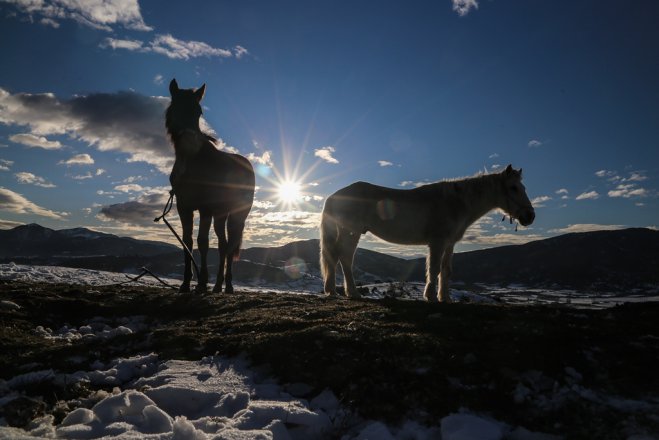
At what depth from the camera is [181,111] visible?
9.73 m

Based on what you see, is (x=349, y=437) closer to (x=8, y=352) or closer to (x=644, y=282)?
(x=8, y=352)

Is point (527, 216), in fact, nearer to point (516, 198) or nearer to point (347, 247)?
point (516, 198)

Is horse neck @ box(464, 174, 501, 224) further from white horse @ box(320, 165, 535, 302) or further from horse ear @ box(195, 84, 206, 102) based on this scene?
horse ear @ box(195, 84, 206, 102)

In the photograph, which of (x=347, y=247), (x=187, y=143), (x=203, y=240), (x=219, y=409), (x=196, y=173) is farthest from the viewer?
(x=347, y=247)

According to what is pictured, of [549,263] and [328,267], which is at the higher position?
[549,263]

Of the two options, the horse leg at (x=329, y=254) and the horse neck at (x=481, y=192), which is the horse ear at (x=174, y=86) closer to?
the horse leg at (x=329, y=254)

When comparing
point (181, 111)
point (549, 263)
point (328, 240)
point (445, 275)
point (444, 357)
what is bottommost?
point (444, 357)

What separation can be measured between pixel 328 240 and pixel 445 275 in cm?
348

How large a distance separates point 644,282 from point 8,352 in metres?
116

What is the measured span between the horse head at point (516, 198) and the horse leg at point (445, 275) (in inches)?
80.1

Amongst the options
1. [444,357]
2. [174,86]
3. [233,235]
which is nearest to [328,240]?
[233,235]

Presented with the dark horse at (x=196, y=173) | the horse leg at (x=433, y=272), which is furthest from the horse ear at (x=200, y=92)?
the horse leg at (x=433, y=272)

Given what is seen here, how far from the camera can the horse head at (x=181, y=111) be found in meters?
9.70

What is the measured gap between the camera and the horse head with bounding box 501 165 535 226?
10055 millimetres
